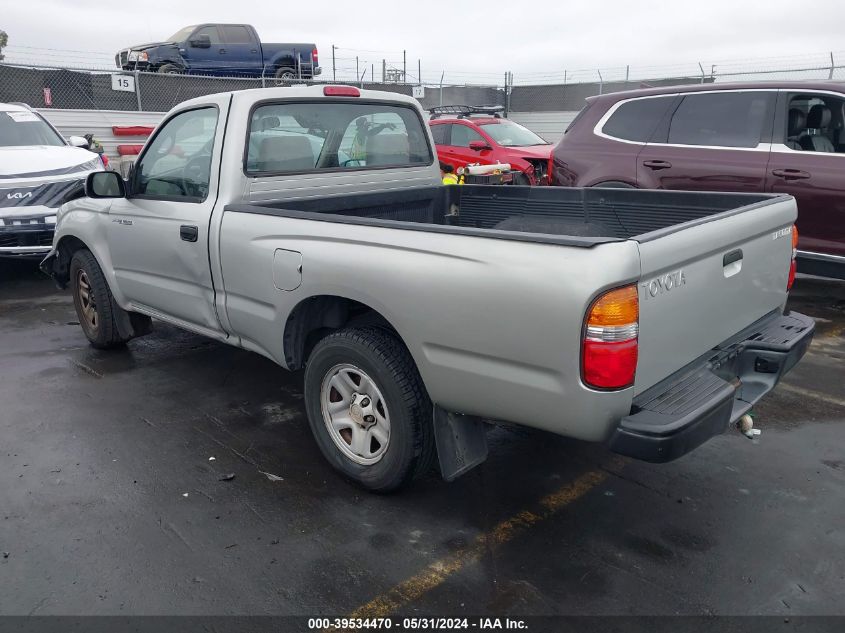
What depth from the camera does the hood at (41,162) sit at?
25.8ft

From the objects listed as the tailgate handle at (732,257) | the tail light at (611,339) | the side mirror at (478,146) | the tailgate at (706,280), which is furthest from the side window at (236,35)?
the tail light at (611,339)

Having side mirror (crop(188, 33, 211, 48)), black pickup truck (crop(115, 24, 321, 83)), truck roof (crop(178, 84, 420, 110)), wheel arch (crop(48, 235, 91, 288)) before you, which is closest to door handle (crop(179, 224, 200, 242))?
truck roof (crop(178, 84, 420, 110))

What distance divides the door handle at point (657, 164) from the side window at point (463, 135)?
640 centimetres

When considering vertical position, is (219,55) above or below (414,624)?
above

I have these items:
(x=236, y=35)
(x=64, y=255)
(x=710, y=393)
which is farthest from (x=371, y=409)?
(x=236, y=35)

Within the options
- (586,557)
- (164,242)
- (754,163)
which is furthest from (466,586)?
(754,163)

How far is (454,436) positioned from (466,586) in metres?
0.60

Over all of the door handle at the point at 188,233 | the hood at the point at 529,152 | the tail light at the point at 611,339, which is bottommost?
the tail light at the point at 611,339

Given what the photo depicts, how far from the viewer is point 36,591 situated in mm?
2738

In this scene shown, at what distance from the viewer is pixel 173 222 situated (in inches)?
164

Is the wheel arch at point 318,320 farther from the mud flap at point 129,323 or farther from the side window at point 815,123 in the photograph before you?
the side window at point 815,123

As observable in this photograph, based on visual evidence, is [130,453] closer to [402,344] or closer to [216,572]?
[216,572]

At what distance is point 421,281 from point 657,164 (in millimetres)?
4716

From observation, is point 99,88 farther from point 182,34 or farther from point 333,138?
point 333,138
